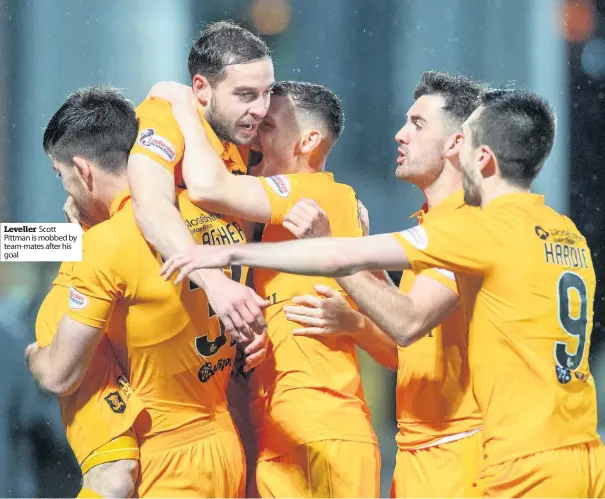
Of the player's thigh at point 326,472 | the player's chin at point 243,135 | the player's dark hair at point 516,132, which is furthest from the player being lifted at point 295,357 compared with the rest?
the player's dark hair at point 516,132

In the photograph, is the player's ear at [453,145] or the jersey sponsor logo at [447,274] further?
the player's ear at [453,145]

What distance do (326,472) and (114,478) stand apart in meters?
0.62

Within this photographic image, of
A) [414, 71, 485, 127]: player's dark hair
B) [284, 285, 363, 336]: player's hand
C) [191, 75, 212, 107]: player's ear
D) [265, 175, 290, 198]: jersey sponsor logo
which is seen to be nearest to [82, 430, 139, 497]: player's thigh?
[284, 285, 363, 336]: player's hand

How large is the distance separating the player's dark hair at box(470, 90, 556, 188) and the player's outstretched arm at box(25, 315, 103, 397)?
1.17 meters

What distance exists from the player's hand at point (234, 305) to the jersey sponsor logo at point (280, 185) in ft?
1.31

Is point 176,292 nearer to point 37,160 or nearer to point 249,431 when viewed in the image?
point 249,431

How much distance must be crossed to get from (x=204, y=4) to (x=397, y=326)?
231 cm

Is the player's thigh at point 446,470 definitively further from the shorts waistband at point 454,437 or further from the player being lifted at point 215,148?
the player being lifted at point 215,148

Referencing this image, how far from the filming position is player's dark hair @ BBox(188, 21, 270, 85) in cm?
305

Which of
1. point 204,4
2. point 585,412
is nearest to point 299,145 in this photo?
point 585,412

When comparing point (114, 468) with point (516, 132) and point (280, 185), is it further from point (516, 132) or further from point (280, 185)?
point (516, 132)

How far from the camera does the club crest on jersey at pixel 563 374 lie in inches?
95.9

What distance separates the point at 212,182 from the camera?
9.29 ft

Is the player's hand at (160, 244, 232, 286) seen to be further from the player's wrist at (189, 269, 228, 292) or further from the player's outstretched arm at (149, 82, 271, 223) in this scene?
the player's outstretched arm at (149, 82, 271, 223)
